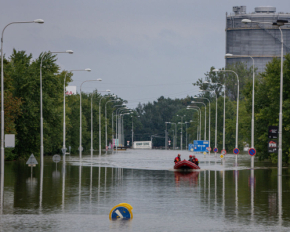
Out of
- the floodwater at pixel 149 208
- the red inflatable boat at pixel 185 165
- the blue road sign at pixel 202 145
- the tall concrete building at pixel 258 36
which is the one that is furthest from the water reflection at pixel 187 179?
the tall concrete building at pixel 258 36

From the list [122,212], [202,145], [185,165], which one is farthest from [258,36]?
[122,212]

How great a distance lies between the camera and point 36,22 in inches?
1342

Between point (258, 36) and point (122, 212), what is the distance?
131 m

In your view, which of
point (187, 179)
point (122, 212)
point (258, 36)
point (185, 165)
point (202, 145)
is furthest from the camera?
point (258, 36)

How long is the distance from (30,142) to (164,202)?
4210 cm

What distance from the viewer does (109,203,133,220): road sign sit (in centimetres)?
1358

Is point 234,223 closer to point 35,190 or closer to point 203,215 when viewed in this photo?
point 203,215

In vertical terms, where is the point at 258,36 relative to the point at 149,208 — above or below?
above

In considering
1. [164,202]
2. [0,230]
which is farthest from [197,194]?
[0,230]

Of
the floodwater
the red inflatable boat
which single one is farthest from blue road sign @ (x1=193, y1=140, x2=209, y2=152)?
the floodwater

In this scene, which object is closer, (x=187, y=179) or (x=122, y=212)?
(x=122, y=212)

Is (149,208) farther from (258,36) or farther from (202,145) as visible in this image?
(258,36)

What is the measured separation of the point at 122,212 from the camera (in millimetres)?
13734

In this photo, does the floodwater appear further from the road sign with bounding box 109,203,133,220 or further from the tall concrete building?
the tall concrete building
